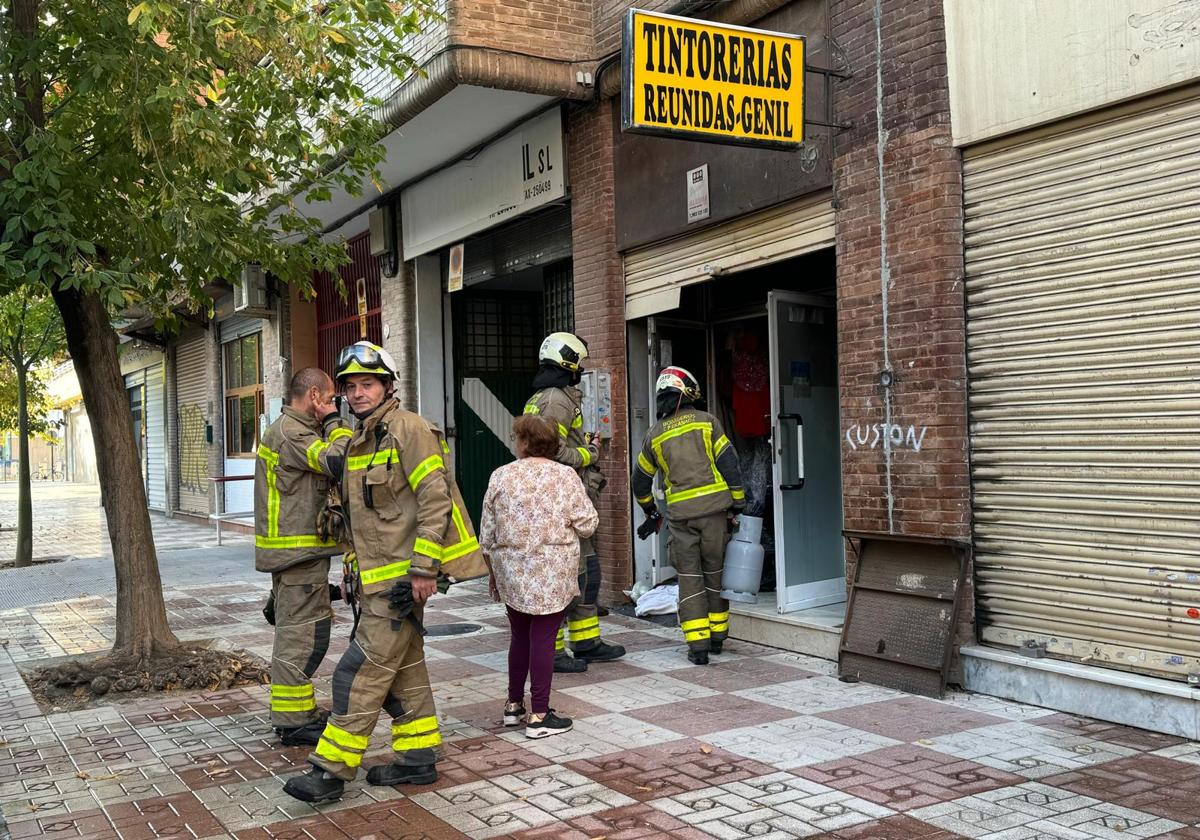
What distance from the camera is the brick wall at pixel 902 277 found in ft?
20.8

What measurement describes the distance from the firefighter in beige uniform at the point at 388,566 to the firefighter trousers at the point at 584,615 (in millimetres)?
2228

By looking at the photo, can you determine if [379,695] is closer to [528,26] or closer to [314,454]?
[314,454]

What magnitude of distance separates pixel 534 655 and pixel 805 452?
3460mm

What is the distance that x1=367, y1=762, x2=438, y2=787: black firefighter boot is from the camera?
4840mm

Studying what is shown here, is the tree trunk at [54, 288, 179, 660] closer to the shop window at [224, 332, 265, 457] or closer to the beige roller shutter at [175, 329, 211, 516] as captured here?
the shop window at [224, 332, 265, 457]

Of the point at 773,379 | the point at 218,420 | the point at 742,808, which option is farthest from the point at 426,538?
the point at 218,420

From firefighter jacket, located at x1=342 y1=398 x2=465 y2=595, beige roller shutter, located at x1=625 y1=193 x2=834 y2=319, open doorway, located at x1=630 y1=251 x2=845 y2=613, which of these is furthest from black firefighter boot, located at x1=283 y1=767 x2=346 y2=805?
beige roller shutter, located at x1=625 y1=193 x2=834 y2=319

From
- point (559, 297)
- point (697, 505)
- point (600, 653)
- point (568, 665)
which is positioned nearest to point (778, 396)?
point (697, 505)

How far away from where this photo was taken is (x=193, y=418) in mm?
23438

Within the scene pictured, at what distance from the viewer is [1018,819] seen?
4.16 meters

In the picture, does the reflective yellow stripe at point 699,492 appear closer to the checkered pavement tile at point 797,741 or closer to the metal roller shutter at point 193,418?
the checkered pavement tile at point 797,741

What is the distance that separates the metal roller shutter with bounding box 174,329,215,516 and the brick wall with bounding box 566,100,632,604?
45.4 feet

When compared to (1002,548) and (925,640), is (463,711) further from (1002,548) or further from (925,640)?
(1002,548)

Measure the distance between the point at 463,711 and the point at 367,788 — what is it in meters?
1.35
